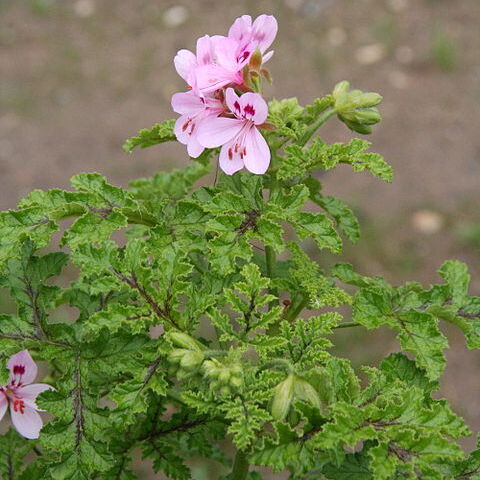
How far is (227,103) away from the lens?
1392 mm

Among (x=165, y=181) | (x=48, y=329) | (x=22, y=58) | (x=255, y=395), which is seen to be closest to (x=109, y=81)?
(x=22, y=58)

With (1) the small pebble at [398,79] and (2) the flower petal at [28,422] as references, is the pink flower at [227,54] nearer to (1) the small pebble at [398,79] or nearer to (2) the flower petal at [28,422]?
(2) the flower petal at [28,422]

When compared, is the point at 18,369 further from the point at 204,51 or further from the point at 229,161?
the point at 204,51

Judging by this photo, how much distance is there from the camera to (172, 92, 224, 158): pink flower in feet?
4.70

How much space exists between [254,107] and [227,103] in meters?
0.05

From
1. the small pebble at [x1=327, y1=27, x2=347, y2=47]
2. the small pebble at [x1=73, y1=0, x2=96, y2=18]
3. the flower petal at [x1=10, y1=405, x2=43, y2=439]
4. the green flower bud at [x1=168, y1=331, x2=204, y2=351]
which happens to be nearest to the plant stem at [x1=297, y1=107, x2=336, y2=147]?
the green flower bud at [x1=168, y1=331, x2=204, y2=351]

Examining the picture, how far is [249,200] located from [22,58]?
13.9ft

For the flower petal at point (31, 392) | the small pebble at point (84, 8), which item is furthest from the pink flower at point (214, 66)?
the small pebble at point (84, 8)

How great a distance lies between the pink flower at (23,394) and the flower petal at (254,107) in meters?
0.61

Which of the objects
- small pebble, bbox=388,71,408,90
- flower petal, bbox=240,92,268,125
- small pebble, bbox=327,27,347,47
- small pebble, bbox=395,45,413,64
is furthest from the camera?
small pebble, bbox=327,27,347,47

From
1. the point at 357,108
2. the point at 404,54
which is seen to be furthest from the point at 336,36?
the point at 357,108

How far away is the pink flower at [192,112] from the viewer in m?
1.43

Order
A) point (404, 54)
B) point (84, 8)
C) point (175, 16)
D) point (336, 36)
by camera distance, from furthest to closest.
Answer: point (84, 8)
point (175, 16)
point (336, 36)
point (404, 54)

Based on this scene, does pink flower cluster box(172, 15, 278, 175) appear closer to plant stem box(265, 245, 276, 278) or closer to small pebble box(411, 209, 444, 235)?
plant stem box(265, 245, 276, 278)
